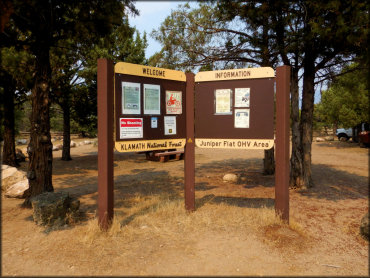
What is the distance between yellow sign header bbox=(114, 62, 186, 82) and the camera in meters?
4.49

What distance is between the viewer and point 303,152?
7703 millimetres

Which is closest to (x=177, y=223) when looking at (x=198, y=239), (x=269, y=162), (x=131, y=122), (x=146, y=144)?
(x=198, y=239)

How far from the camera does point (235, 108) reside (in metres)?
5.14

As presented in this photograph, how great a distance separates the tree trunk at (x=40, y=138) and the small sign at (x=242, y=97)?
3981 millimetres

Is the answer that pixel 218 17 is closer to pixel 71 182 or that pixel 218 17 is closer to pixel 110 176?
pixel 110 176

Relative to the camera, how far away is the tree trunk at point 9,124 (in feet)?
35.5

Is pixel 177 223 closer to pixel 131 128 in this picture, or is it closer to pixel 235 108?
pixel 131 128

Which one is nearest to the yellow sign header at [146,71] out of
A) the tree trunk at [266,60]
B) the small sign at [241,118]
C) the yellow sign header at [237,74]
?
the yellow sign header at [237,74]

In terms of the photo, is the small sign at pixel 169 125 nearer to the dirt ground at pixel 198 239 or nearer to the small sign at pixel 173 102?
the small sign at pixel 173 102

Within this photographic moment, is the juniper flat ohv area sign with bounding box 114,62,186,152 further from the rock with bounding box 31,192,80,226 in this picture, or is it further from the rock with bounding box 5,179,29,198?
the rock with bounding box 5,179,29,198

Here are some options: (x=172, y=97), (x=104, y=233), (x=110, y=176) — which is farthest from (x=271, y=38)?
(x=104, y=233)

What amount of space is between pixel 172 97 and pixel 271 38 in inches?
151

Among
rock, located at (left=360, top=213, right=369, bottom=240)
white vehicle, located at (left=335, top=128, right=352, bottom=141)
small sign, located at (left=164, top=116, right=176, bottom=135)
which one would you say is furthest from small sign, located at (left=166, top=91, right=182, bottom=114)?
white vehicle, located at (left=335, top=128, right=352, bottom=141)

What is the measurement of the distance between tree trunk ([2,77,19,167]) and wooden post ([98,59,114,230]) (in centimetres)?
824
